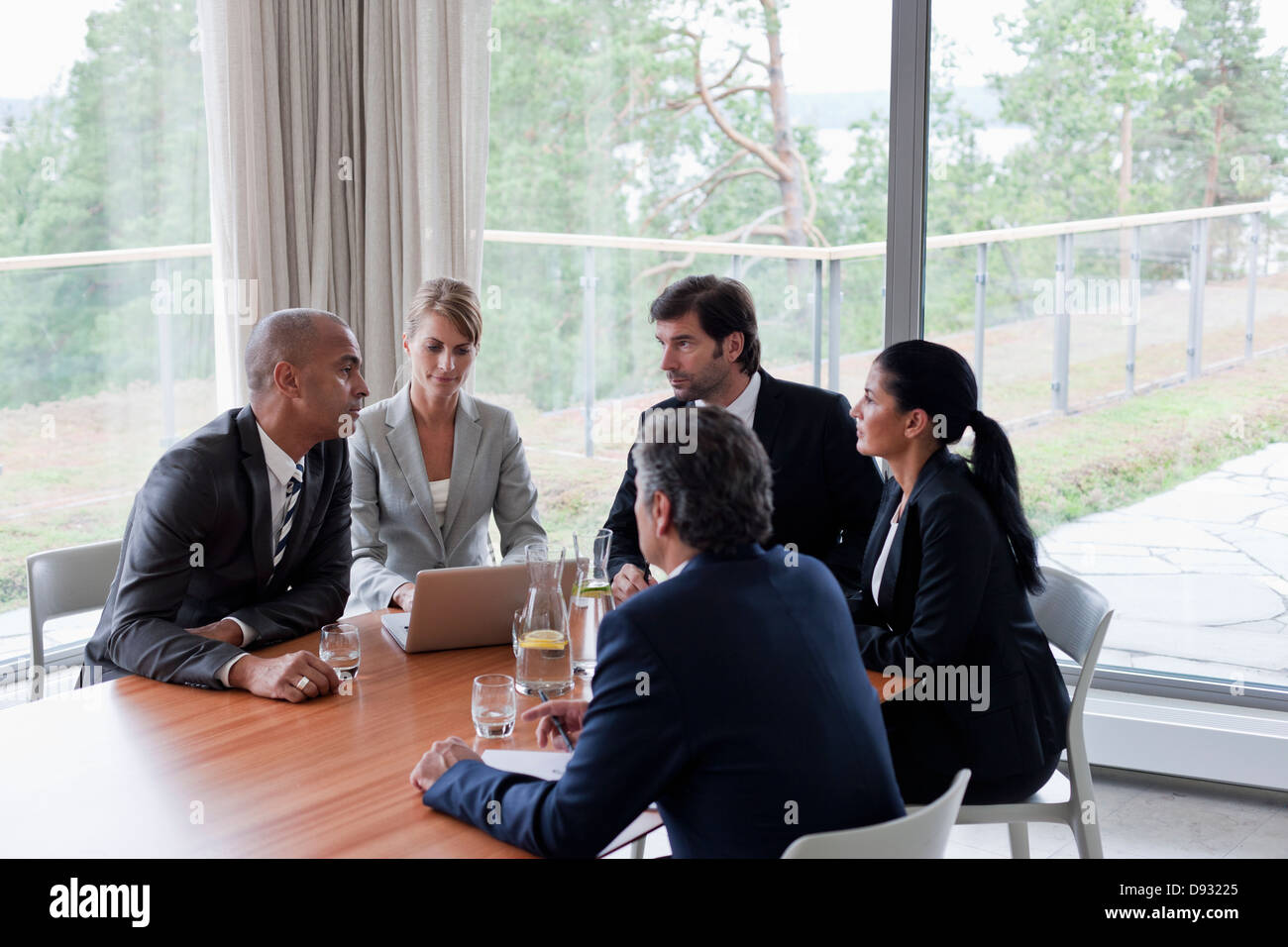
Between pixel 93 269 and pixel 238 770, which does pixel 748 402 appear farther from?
pixel 93 269

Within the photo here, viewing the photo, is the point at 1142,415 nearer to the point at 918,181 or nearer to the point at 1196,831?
the point at 918,181

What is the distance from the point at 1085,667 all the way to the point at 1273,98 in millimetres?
1979

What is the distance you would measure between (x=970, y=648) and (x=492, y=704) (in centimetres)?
92

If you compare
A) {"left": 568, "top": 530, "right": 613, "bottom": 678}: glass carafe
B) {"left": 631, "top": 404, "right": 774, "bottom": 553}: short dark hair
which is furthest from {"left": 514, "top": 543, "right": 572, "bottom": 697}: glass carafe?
{"left": 631, "top": 404, "right": 774, "bottom": 553}: short dark hair

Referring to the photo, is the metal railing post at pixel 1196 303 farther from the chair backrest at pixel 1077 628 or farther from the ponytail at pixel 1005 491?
the ponytail at pixel 1005 491

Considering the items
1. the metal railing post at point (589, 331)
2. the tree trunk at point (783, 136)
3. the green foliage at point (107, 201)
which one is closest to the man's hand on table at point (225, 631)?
the green foliage at point (107, 201)

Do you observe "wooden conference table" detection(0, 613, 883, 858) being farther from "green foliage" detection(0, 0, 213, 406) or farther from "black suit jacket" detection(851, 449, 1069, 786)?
"green foliage" detection(0, 0, 213, 406)

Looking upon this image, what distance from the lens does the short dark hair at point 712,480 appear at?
1.59 meters

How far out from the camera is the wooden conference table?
155 centimetres

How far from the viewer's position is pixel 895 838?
141 cm

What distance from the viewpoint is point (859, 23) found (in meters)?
4.03

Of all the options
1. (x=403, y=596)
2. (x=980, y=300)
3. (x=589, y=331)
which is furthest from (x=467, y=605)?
(x=589, y=331)
